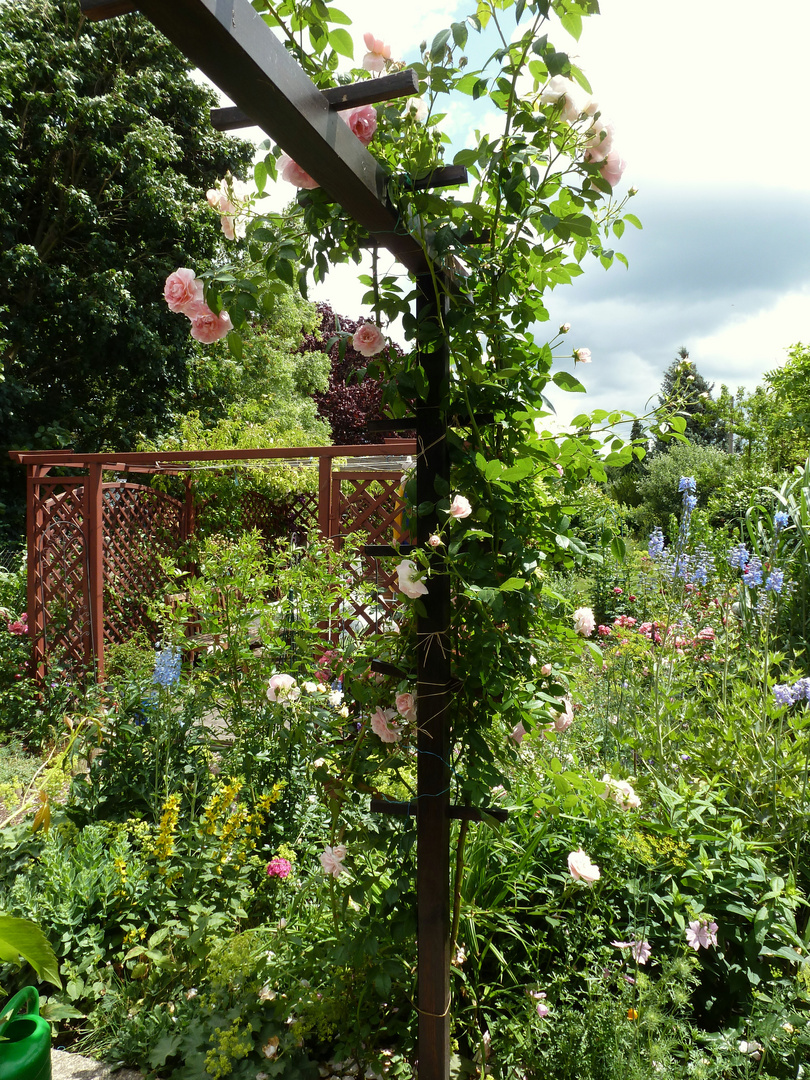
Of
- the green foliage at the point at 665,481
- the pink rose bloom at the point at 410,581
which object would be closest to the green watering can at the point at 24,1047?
the pink rose bloom at the point at 410,581

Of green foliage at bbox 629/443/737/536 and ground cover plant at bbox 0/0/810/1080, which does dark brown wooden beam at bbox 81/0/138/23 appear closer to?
ground cover plant at bbox 0/0/810/1080

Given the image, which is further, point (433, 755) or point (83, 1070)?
point (83, 1070)

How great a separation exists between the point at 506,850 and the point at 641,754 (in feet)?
2.34

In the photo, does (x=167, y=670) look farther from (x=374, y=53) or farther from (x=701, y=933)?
(x=374, y=53)

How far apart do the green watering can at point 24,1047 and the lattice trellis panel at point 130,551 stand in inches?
161

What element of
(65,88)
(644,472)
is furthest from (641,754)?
(644,472)

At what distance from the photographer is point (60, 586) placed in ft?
17.2

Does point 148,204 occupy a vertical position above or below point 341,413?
above

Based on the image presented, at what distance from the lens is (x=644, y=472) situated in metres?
16.5

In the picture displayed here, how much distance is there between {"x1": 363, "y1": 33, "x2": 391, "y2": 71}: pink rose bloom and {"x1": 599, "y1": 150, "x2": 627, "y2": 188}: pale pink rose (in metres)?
0.48

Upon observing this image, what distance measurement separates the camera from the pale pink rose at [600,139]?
1312 mm

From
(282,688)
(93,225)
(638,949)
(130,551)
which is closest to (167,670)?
(282,688)

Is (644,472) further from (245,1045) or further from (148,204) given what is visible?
(245,1045)

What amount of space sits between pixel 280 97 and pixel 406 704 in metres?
1.18
